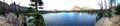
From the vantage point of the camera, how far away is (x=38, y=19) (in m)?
14.5

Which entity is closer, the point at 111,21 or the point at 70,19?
the point at 111,21

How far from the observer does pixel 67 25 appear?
15.2 meters

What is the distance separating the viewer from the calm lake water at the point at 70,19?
49.5 feet

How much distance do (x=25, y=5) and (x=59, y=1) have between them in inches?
59.9

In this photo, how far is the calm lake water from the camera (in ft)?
49.5

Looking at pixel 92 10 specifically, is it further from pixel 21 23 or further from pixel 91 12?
pixel 21 23

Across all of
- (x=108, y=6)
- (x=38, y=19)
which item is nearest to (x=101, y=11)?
(x=108, y=6)

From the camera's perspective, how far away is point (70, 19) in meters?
15.2

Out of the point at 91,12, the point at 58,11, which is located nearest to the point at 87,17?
the point at 91,12

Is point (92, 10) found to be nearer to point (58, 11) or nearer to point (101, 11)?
point (101, 11)

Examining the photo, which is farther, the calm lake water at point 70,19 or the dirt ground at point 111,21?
the calm lake water at point 70,19

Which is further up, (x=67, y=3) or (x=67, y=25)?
(x=67, y=3)

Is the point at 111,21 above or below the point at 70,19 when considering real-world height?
below

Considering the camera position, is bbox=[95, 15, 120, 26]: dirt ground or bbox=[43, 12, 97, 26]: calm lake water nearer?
bbox=[95, 15, 120, 26]: dirt ground
